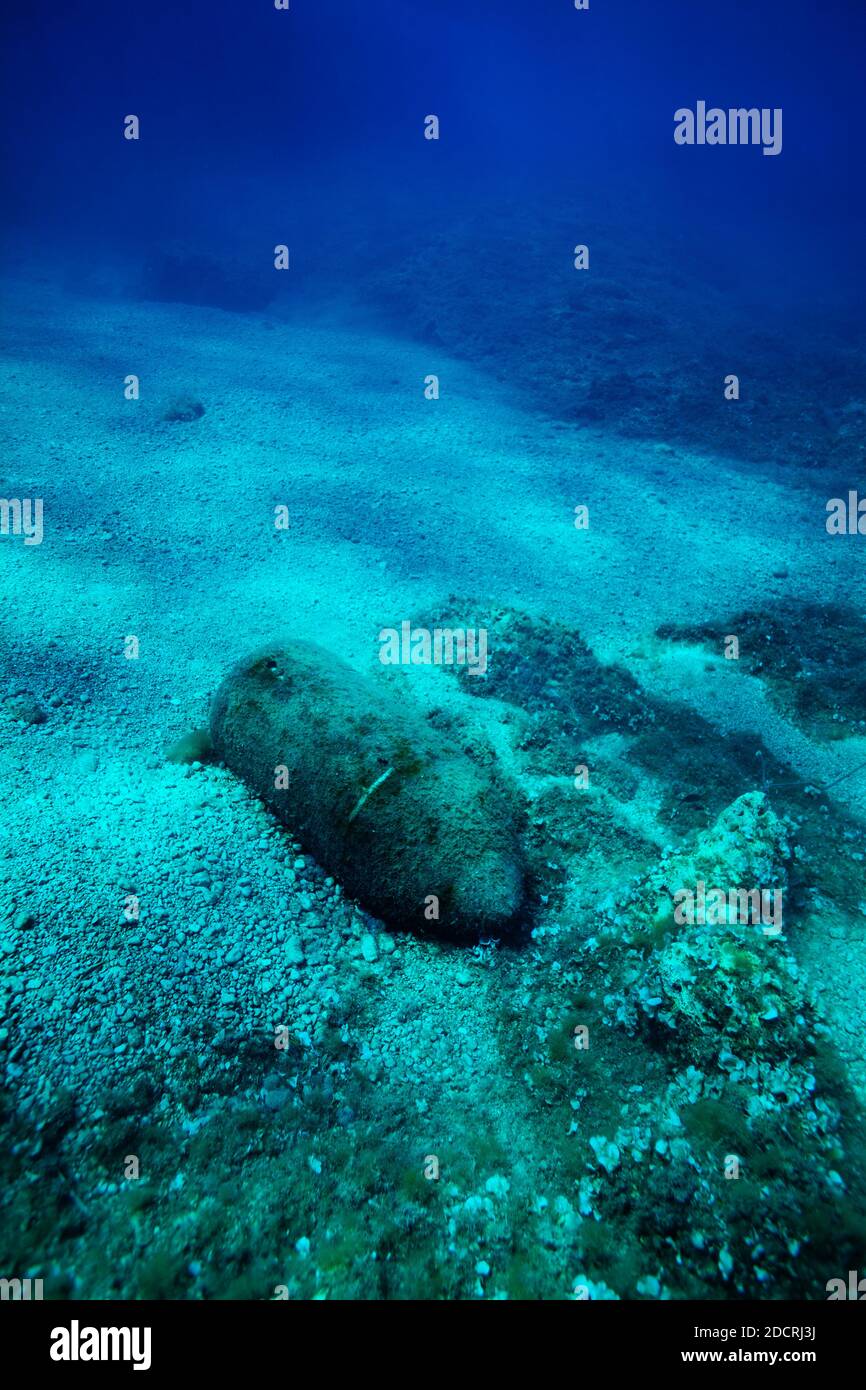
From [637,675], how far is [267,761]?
19.1 ft

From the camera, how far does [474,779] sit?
5.50 meters

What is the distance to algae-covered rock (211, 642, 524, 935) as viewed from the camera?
4977 millimetres

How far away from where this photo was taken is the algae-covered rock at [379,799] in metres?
Result: 4.98

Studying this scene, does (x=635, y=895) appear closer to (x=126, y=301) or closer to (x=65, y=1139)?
(x=65, y=1139)

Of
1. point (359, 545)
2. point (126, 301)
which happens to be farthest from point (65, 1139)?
point (126, 301)
